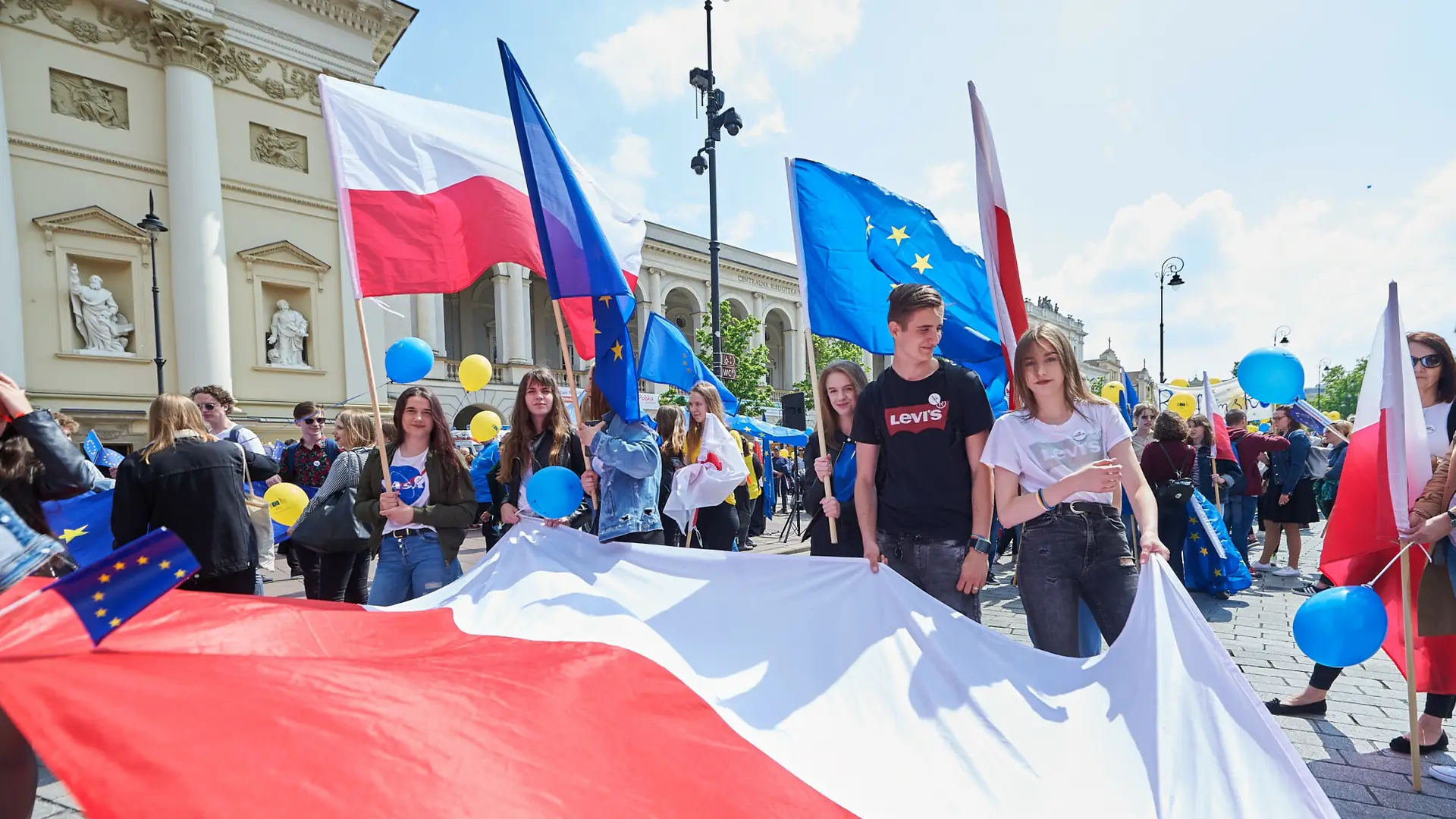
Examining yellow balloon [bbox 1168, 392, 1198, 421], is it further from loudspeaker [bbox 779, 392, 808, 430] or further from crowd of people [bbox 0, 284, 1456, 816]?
loudspeaker [bbox 779, 392, 808, 430]

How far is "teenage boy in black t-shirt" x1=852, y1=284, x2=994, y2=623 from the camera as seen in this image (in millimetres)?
3178

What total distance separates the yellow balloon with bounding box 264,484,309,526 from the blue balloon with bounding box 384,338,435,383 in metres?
1.31

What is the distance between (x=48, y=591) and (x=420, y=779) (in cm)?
113

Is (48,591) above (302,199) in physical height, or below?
below

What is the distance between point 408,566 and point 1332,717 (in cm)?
507

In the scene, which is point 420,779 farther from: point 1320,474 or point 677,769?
point 1320,474

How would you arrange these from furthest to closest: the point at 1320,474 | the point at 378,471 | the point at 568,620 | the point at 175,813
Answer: the point at 1320,474
the point at 378,471
the point at 568,620
the point at 175,813

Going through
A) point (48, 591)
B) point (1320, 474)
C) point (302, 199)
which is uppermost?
point (302, 199)

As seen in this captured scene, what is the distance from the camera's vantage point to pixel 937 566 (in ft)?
10.7

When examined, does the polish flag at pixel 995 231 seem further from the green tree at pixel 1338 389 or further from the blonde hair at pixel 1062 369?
the green tree at pixel 1338 389

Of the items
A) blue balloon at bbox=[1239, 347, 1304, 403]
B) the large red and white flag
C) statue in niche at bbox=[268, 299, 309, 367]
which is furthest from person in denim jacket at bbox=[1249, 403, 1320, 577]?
statue in niche at bbox=[268, 299, 309, 367]

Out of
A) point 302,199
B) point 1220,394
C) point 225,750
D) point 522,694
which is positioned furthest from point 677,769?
point 302,199

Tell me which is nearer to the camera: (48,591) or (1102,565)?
(48,591)

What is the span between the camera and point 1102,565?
294 cm
